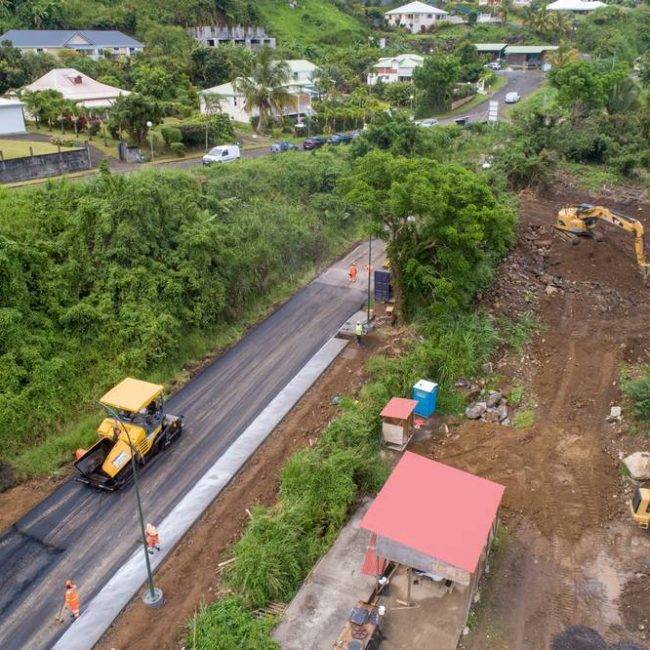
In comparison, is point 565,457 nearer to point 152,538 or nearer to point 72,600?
point 152,538

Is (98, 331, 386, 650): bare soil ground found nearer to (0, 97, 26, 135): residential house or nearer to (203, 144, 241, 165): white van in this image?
(203, 144, 241, 165): white van

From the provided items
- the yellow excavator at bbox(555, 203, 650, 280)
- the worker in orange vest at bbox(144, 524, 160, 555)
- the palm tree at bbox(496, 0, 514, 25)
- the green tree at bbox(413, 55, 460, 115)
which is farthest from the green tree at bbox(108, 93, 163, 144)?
the palm tree at bbox(496, 0, 514, 25)

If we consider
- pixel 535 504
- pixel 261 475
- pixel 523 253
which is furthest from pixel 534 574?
pixel 523 253

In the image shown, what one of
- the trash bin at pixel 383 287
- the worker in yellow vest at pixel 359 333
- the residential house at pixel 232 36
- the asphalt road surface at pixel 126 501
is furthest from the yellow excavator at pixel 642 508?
the residential house at pixel 232 36

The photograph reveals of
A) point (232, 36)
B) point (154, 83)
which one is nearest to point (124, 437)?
point (154, 83)

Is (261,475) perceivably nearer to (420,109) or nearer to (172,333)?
(172,333)
